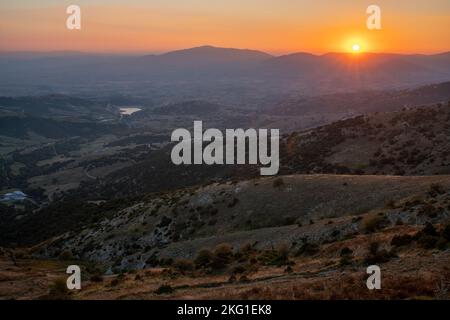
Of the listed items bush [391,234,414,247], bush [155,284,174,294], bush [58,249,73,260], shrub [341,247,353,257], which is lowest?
bush [58,249,73,260]

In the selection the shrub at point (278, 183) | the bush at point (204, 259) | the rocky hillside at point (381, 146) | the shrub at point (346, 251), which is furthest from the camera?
the rocky hillside at point (381, 146)

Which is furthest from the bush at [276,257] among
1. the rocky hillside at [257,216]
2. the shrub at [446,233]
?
the shrub at [446,233]

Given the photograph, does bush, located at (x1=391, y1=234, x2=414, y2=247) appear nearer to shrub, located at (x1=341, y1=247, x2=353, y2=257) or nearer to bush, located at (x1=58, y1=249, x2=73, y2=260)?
shrub, located at (x1=341, y1=247, x2=353, y2=257)

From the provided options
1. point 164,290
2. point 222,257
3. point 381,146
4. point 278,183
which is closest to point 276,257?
point 222,257

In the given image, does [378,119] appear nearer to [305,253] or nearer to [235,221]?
[235,221]

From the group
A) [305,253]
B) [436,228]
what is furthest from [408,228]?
[305,253]

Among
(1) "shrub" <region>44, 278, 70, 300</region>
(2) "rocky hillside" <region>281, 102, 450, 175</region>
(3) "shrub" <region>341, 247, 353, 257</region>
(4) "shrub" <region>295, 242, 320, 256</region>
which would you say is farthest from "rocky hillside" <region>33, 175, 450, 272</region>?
(2) "rocky hillside" <region>281, 102, 450, 175</region>

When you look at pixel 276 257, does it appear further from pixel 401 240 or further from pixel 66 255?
pixel 66 255

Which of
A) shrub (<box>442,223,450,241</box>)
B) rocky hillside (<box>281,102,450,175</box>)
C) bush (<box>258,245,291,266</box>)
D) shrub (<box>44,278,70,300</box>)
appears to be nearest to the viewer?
shrub (<box>442,223,450,241</box>)

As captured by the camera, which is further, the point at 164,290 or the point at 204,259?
the point at 204,259

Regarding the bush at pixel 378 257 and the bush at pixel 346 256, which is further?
the bush at pixel 346 256

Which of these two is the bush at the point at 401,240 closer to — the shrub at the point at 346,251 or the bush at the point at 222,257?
the shrub at the point at 346,251
